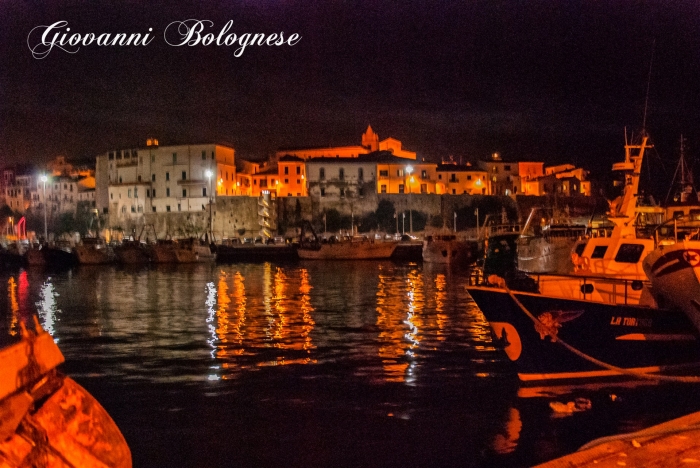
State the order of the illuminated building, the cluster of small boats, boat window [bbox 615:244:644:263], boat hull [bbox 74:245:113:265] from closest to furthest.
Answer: boat window [bbox 615:244:644:263]
the cluster of small boats
boat hull [bbox 74:245:113:265]
the illuminated building

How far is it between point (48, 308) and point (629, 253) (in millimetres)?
21871

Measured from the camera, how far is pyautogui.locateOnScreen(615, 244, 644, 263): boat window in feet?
45.6

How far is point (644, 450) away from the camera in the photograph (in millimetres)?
→ 6410

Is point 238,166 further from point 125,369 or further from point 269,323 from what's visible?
point 125,369

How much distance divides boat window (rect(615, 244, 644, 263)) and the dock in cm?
741

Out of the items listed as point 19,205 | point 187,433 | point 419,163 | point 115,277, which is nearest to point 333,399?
point 187,433

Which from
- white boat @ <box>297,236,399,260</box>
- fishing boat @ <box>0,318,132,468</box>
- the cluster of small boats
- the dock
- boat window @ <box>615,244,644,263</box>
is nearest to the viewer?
fishing boat @ <box>0,318,132,468</box>

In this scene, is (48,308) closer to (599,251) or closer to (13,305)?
(13,305)

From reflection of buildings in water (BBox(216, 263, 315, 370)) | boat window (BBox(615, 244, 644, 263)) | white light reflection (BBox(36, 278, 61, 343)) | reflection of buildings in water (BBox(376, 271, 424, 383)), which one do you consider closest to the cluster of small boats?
white light reflection (BBox(36, 278, 61, 343))

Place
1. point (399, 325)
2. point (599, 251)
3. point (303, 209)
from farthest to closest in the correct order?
point (303, 209)
point (399, 325)
point (599, 251)

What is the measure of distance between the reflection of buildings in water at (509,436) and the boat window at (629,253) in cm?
458

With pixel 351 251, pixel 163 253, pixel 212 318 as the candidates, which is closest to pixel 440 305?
pixel 212 318

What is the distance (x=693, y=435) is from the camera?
6734 millimetres

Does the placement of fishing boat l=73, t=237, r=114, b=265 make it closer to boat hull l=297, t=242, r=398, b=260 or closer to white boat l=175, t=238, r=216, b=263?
white boat l=175, t=238, r=216, b=263
